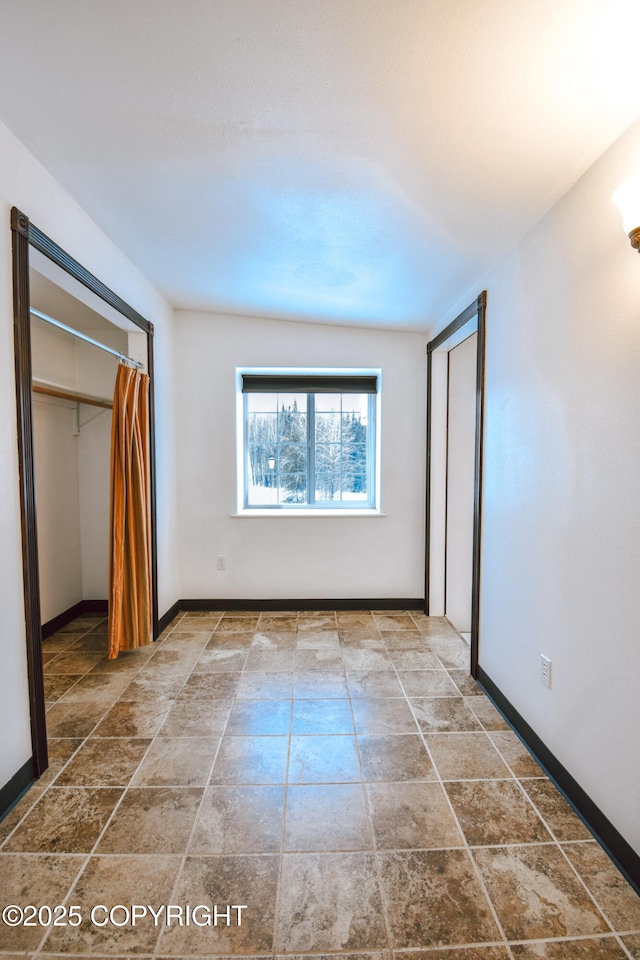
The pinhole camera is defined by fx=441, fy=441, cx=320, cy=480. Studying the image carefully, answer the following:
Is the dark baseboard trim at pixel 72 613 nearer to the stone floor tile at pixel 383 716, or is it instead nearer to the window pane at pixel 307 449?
the window pane at pixel 307 449

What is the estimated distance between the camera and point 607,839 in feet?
4.60

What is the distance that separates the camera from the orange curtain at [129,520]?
260 cm

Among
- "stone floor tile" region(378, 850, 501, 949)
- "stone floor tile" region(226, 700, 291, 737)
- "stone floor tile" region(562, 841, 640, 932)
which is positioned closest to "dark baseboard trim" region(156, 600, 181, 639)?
"stone floor tile" region(226, 700, 291, 737)

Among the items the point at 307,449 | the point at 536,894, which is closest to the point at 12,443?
the point at 536,894

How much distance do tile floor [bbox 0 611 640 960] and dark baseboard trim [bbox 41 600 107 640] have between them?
0.81 meters

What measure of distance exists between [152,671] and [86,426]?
2024mm

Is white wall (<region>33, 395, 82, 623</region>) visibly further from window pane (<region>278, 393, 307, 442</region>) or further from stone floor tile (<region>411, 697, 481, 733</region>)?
stone floor tile (<region>411, 697, 481, 733</region>)

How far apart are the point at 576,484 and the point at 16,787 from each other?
2.31 metres

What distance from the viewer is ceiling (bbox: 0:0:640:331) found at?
1081mm

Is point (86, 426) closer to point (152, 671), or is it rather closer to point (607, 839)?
point (152, 671)

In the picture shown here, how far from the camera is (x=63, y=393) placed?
2812 mm

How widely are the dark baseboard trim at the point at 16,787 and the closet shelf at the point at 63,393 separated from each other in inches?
76.4

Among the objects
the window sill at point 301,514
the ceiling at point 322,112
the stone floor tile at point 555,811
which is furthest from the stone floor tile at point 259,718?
the ceiling at point 322,112

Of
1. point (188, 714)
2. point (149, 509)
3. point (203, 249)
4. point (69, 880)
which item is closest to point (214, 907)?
point (69, 880)
